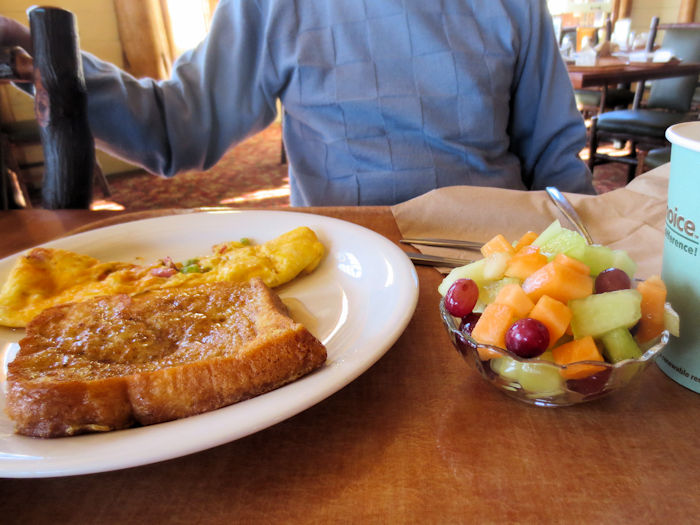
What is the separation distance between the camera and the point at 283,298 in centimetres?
74

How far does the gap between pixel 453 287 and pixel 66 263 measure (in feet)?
2.07

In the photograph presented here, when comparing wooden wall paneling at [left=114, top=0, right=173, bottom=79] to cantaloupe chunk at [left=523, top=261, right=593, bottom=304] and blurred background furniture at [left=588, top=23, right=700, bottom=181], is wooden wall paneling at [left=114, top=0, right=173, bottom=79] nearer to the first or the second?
blurred background furniture at [left=588, top=23, right=700, bottom=181]

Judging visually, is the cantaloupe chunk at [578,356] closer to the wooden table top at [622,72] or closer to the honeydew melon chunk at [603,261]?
the honeydew melon chunk at [603,261]

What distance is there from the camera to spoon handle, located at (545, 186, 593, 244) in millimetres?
823

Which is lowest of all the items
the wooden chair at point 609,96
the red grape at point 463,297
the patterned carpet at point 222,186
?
the patterned carpet at point 222,186

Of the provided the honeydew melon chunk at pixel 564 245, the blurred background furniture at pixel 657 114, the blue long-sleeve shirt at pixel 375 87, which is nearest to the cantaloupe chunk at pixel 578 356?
the honeydew melon chunk at pixel 564 245

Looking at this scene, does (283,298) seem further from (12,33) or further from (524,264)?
(12,33)

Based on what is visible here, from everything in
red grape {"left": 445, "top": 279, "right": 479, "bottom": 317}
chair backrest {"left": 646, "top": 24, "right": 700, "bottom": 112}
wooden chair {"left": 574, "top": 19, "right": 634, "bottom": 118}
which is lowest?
wooden chair {"left": 574, "top": 19, "right": 634, "bottom": 118}

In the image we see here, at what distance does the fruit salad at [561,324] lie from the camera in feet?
1.38

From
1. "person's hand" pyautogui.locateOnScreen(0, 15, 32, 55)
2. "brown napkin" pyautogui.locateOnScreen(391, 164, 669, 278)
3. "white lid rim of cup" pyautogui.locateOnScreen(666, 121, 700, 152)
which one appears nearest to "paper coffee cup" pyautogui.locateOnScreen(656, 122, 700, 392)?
"white lid rim of cup" pyautogui.locateOnScreen(666, 121, 700, 152)

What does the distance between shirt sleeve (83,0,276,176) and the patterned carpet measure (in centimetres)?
214

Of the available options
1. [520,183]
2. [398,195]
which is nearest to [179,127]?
[398,195]

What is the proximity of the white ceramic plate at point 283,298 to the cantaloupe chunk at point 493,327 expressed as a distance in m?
0.09

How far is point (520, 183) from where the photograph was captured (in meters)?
1.37
